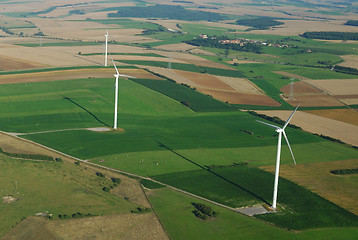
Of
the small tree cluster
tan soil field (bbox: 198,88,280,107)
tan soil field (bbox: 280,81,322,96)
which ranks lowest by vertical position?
the small tree cluster

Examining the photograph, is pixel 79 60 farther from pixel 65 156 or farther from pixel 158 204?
pixel 158 204

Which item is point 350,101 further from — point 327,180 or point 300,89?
point 327,180

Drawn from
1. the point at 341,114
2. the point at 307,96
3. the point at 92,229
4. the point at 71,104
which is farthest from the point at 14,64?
the point at 92,229

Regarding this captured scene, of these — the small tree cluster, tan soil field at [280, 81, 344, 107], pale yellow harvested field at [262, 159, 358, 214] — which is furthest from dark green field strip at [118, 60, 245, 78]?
the small tree cluster

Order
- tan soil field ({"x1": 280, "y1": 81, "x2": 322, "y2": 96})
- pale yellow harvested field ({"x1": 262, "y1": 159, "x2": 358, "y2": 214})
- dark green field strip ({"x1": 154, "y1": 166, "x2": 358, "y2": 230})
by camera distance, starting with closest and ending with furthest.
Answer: dark green field strip ({"x1": 154, "y1": 166, "x2": 358, "y2": 230}) < pale yellow harvested field ({"x1": 262, "y1": 159, "x2": 358, "y2": 214}) < tan soil field ({"x1": 280, "y1": 81, "x2": 322, "y2": 96})

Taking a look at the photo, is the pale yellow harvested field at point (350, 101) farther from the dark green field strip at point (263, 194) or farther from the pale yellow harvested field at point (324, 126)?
the dark green field strip at point (263, 194)

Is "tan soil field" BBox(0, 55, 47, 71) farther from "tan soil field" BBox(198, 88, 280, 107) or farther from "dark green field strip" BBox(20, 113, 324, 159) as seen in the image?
"dark green field strip" BBox(20, 113, 324, 159)

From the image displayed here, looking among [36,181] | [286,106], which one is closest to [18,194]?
[36,181]
